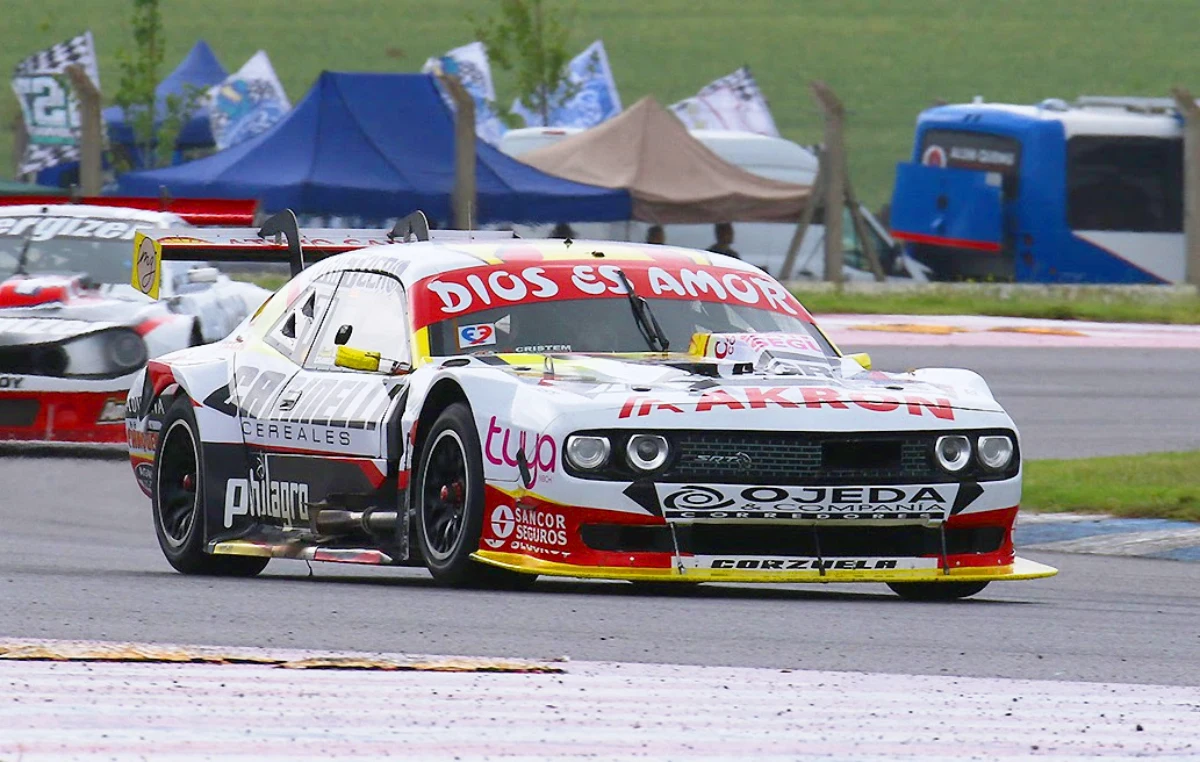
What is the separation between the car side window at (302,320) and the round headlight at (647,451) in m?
1.85

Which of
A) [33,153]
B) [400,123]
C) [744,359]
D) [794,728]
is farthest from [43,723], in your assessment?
[33,153]

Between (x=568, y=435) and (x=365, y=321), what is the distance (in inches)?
60.0

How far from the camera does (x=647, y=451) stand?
6836 mm

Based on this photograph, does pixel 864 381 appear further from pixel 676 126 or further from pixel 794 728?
pixel 676 126

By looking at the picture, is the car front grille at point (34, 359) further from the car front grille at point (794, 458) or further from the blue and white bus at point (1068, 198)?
the blue and white bus at point (1068, 198)

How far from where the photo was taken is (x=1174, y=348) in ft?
66.0

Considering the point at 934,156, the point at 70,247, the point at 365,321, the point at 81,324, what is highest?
the point at 365,321

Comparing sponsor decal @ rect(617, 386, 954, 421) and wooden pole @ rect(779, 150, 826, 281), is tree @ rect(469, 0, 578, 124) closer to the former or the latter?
wooden pole @ rect(779, 150, 826, 281)

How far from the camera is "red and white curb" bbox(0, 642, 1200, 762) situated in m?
4.17

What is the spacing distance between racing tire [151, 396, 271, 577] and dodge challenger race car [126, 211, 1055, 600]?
0.01 metres

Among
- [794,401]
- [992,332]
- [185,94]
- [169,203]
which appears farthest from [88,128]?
[185,94]

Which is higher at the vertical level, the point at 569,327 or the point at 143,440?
the point at 569,327

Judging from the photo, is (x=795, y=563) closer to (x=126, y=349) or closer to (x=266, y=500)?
(x=266, y=500)

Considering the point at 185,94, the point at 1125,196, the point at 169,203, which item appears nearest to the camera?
the point at 169,203
